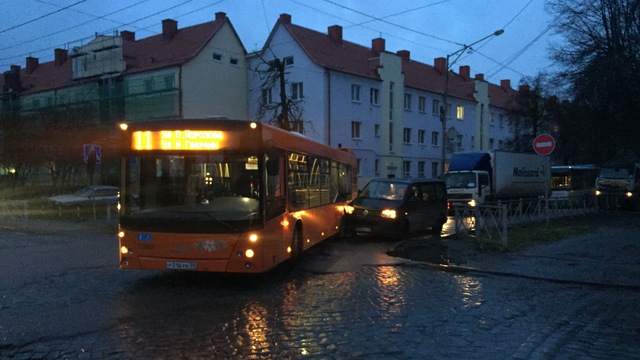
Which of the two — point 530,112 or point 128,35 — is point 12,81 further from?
point 530,112

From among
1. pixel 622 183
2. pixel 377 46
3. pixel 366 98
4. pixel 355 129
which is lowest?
pixel 622 183

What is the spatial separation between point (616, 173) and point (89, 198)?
30.4 m

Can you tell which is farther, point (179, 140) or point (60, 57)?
point (60, 57)

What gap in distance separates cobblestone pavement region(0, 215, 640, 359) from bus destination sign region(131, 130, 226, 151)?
229 centimetres

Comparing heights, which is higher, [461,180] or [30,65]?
[30,65]

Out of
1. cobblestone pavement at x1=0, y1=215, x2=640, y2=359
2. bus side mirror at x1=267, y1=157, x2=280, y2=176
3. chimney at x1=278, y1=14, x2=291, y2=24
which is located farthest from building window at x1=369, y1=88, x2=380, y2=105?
bus side mirror at x1=267, y1=157, x2=280, y2=176

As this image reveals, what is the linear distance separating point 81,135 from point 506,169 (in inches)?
1080

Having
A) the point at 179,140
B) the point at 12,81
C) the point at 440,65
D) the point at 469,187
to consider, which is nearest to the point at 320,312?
the point at 179,140

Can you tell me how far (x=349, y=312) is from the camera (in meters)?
7.14

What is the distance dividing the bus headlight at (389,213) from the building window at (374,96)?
28.7 meters

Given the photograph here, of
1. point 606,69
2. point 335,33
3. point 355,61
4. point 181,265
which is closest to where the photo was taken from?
point 181,265

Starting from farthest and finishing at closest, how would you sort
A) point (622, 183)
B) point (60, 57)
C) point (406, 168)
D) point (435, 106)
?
point (60, 57) < point (435, 106) < point (406, 168) < point (622, 183)

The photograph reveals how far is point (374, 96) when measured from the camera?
141 feet

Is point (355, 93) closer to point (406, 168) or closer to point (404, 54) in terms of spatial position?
point (406, 168)
